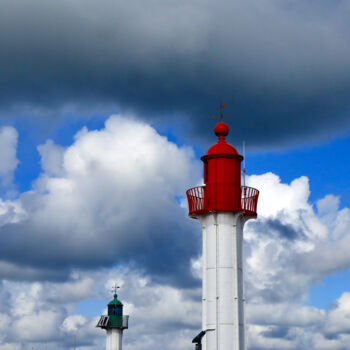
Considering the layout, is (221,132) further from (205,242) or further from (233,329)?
(233,329)

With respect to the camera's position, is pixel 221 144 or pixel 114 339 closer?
pixel 221 144

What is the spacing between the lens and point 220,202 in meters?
52.7

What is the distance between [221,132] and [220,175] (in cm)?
327

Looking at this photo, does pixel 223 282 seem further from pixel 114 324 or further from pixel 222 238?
pixel 114 324

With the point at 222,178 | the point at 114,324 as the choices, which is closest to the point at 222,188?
the point at 222,178

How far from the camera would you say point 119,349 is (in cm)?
10031

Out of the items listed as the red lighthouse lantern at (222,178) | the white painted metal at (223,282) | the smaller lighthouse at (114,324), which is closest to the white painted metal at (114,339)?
the smaller lighthouse at (114,324)

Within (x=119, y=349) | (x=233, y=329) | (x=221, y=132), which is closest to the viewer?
(x=233, y=329)

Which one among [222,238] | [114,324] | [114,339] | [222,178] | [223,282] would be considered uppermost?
[114,324]

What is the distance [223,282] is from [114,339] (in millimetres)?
51865

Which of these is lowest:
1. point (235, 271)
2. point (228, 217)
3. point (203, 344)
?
point (203, 344)

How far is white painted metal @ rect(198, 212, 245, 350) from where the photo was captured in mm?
51281

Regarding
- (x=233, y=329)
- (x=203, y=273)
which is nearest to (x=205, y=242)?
(x=203, y=273)

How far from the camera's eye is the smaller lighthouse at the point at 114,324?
100312 mm
